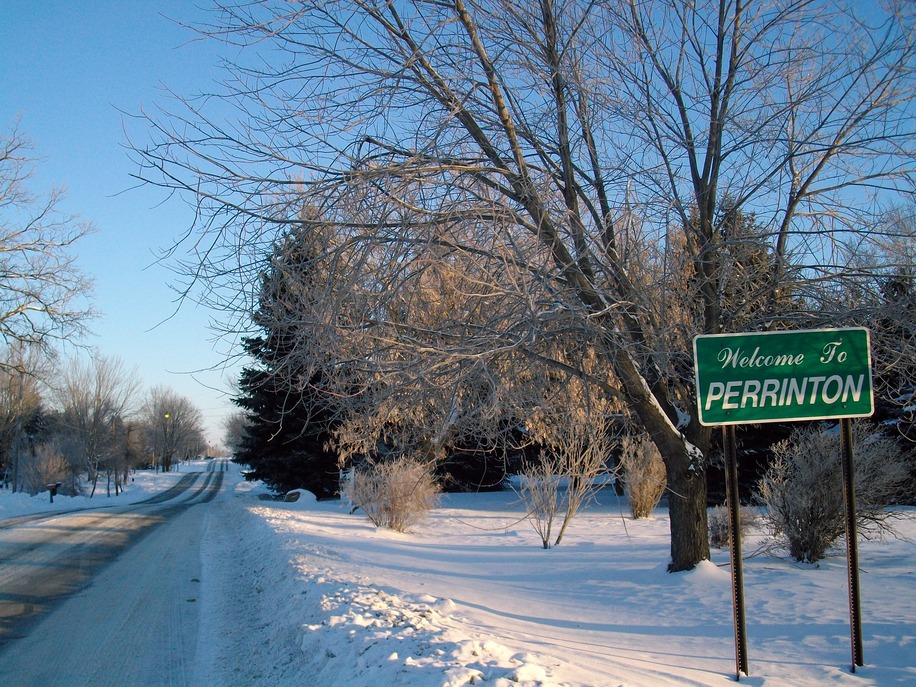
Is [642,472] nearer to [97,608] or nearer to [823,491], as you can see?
[823,491]

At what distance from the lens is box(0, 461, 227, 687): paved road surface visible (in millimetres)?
6020

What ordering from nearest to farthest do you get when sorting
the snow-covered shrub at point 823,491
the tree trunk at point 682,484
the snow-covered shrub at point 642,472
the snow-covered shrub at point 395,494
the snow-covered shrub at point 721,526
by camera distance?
the tree trunk at point 682,484 < the snow-covered shrub at point 823,491 < the snow-covered shrub at point 721,526 < the snow-covered shrub at point 395,494 < the snow-covered shrub at point 642,472

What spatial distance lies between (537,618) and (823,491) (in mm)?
5266

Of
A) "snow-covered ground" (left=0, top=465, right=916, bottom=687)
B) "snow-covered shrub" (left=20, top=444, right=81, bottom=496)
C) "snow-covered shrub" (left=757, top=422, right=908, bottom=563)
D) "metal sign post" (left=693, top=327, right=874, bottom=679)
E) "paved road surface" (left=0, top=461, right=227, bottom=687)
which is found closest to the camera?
"snow-covered ground" (left=0, top=465, right=916, bottom=687)

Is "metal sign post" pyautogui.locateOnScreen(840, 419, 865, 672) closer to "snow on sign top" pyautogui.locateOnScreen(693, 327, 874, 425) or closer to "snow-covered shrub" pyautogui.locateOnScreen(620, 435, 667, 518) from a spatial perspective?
"snow on sign top" pyautogui.locateOnScreen(693, 327, 874, 425)

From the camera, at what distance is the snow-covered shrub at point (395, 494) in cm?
1633

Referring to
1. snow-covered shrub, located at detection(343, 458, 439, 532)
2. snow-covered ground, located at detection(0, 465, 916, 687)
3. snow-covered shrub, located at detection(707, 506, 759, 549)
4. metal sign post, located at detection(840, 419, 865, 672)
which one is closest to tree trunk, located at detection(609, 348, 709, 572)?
snow-covered ground, located at detection(0, 465, 916, 687)

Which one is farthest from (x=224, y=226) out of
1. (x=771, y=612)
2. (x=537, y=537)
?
(x=537, y=537)

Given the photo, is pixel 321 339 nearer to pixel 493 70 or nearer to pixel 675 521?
pixel 493 70

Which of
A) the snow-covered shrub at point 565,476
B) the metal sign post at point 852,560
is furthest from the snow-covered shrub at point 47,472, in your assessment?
the metal sign post at point 852,560

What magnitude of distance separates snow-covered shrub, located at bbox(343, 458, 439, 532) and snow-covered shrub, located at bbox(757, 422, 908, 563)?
8.02 metres

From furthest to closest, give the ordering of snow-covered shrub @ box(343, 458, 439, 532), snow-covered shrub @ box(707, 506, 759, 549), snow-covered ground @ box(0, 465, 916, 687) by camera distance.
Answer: snow-covered shrub @ box(343, 458, 439, 532) → snow-covered shrub @ box(707, 506, 759, 549) → snow-covered ground @ box(0, 465, 916, 687)

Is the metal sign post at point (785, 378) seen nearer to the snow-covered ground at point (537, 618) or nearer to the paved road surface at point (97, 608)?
the snow-covered ground at point (537, 618)

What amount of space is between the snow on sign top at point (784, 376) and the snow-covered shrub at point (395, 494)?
11.2 meters
